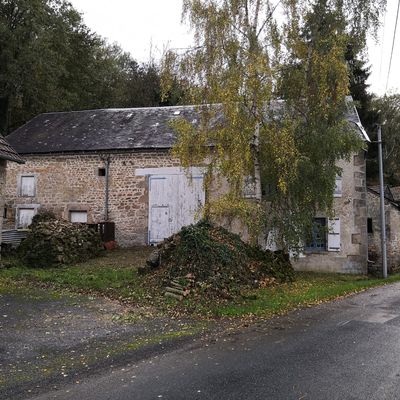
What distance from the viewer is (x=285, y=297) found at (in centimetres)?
1042

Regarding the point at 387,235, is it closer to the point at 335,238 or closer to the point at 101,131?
the point at 335,238

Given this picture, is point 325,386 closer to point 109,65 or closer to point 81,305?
point 81,305

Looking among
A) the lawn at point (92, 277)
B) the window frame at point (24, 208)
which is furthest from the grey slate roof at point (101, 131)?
the lawn at point (92, 277)

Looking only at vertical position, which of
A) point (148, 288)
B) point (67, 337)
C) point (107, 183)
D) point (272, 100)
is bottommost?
point (67, 337)

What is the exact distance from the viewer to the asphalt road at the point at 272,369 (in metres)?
4.54

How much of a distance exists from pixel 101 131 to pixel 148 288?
13.2m

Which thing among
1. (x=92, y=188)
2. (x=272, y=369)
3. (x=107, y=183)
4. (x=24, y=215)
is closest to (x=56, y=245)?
(x=107, y=183)

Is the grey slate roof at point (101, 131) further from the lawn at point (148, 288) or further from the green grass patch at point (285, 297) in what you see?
the green grass patch at point (285, 297)

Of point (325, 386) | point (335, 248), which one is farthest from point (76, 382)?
point (335, 248)

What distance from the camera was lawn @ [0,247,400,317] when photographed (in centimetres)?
903

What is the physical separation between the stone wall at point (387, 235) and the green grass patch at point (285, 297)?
6.32 metres

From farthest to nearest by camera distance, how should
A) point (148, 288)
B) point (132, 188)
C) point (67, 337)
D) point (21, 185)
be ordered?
point (21, 185) < point (132, 188) < point (148, 288) < point (67, 337)

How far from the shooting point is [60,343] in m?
6.56

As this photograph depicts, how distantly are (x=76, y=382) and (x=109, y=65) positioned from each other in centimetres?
3382
